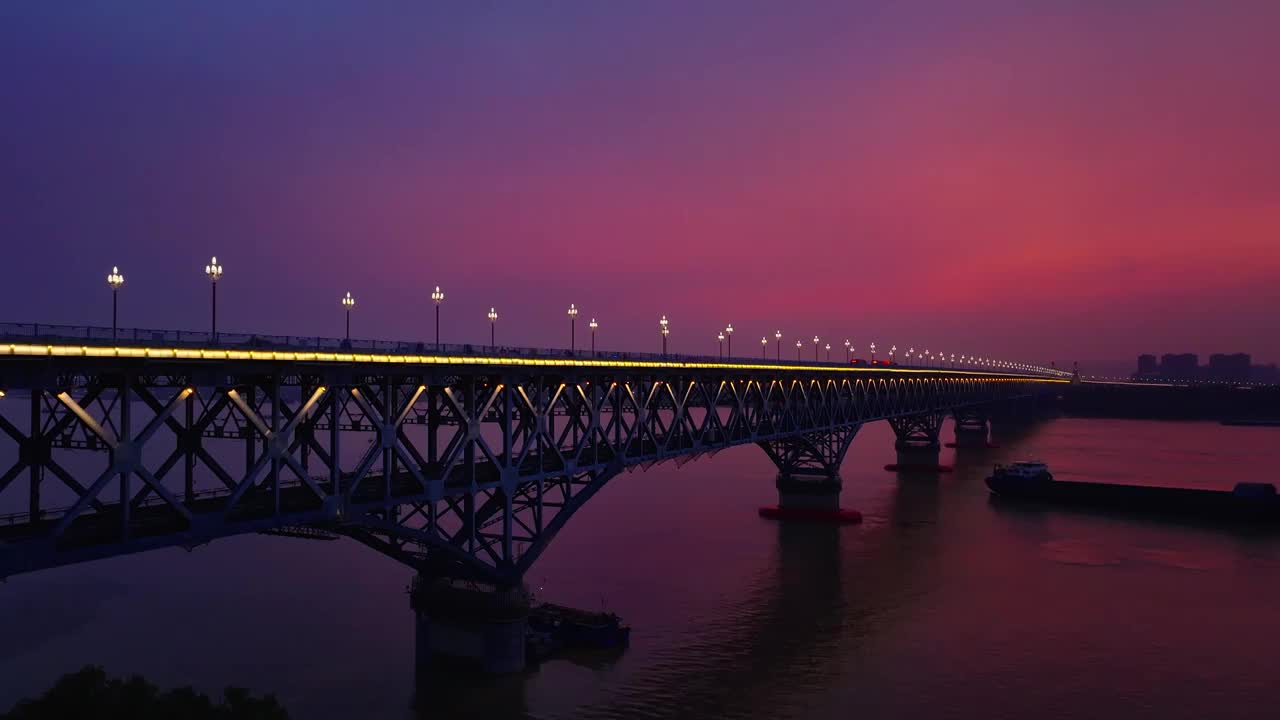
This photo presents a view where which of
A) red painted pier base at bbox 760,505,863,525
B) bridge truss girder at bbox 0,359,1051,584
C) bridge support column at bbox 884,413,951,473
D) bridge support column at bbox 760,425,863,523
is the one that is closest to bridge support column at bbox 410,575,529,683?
bridge truss girder at bbox 0,359,1051,584

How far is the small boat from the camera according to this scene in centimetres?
10494

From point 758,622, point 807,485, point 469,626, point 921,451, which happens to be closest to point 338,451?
point 469,626

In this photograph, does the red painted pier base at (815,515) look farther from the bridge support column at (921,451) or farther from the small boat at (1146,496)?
the bridge support column at (921,451)

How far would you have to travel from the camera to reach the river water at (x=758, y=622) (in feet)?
152

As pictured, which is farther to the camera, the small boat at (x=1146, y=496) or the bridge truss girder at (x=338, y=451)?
the small boat at (x=1146, y=496)

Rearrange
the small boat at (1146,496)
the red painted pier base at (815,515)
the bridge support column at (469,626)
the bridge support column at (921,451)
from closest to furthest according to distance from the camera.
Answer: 1. the bridge support column at (469,626)
2. the red painted pier base at (815,515)
3. the small boat at (1146,496)
4. the bridge support column at (921,451)

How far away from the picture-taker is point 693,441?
2864 inches

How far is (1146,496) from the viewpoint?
112 m

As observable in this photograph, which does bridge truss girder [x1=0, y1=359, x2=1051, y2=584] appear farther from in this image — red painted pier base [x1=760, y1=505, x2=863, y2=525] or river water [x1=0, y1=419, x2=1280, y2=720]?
red painted pier base [x1=760, y1=505, x2=863, y2=525]

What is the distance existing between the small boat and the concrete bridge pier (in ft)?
276

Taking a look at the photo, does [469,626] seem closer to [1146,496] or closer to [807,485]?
[807,485]

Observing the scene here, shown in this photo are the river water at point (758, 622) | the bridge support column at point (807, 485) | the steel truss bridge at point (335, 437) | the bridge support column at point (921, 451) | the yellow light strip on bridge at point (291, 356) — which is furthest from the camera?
the bridge support column at point (921, 451)

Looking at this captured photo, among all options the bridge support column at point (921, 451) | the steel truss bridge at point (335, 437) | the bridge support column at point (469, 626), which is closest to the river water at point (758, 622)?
the bridge support column at point (469, 626)

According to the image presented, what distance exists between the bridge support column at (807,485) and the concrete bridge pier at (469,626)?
5329 cm
